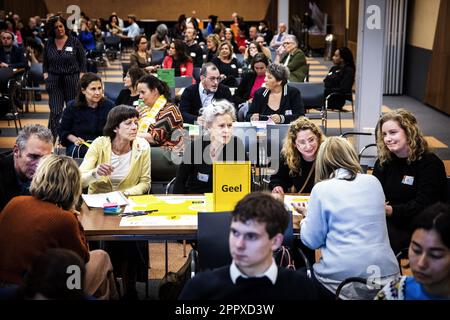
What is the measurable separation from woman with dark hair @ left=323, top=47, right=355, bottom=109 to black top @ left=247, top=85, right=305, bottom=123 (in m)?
2.49

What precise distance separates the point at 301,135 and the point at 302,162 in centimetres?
24

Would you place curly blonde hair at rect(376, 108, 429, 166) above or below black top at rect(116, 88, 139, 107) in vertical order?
above

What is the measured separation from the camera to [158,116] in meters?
6.53

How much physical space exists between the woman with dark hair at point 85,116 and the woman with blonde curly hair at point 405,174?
291 cm

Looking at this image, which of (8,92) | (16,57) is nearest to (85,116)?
(8,92)

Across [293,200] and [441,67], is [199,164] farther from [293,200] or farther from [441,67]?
[441,67]

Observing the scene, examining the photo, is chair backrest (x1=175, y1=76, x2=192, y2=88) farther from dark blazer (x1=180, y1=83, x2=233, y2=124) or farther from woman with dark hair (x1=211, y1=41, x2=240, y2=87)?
dark blazer (x1=180, y1=83, x2=233, y2=124)

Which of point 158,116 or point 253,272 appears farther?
point 158,116

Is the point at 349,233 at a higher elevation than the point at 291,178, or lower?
higher

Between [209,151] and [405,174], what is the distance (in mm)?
1374

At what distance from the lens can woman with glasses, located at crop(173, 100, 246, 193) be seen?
485 cm

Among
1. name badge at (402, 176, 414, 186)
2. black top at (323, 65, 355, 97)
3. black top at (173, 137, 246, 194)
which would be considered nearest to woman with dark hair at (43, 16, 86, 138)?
black top at (323, 65, 355, 97)

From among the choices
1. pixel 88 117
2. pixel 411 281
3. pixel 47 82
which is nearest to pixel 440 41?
pixel 47 82

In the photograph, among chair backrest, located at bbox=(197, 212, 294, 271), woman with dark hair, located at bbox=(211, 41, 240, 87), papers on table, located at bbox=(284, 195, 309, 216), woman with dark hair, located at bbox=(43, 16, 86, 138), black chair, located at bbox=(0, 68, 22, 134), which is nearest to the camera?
chair backrest, located at bbox=(197, 212, 294, 271)
